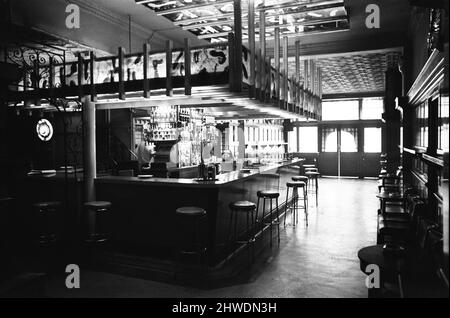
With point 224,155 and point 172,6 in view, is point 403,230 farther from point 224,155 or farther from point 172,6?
point 224,155

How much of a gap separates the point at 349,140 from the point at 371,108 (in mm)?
1711

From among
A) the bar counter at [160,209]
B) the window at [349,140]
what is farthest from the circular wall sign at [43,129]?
the window at [349,140]

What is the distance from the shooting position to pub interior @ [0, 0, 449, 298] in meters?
3.88

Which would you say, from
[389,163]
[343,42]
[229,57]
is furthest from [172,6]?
[389,163]

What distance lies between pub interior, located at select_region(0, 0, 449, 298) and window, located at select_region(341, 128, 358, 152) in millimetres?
7304

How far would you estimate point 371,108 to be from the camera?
1602 cm

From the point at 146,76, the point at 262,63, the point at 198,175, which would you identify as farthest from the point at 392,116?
the point at 146,76

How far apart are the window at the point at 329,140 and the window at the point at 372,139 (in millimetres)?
1338

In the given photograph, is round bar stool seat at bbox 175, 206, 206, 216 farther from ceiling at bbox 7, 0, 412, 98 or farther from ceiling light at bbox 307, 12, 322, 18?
ceiling light at bbox 307, 12, 322, 18

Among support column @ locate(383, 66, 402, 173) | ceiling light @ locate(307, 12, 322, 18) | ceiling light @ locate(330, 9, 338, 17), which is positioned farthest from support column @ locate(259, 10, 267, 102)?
support column @ locate(383, 66, 402, 173)

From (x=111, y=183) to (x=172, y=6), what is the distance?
2843 millimetres

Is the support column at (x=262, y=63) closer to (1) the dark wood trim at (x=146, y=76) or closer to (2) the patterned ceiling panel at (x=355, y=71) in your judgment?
(1) the dark wood trim at (x=146, y=76)

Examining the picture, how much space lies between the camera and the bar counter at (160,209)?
15.9ft

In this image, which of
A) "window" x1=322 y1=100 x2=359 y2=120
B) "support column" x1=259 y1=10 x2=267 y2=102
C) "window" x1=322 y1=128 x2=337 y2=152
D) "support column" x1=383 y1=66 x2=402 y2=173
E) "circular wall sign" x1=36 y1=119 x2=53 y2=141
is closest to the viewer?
"support column" x1=259 y1=10 x2=267 y2=102
